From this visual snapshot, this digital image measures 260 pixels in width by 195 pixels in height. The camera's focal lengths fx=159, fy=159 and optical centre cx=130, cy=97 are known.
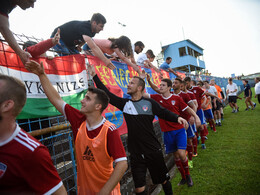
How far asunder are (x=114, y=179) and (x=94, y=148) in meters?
0.42

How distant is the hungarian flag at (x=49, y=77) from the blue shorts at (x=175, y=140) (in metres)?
2.50

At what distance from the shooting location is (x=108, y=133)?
1879 mm

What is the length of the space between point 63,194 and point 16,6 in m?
2.00

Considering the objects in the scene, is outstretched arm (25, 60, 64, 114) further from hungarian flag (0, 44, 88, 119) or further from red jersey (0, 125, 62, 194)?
red jersey (0, 125, 62, 194)

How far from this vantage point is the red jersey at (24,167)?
1.02 meters

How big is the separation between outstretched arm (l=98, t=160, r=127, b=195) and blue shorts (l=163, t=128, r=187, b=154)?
2537 mm

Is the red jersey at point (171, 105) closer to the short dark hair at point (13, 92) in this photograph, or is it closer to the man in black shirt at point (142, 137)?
the man in black shirt at point (142, 137)

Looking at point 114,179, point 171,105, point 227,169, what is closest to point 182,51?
point 171,105

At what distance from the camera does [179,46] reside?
26.2 metres

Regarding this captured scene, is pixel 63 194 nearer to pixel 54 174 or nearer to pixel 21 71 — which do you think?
Result: pixel 54 174

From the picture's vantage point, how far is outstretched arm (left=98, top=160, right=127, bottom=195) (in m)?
1.61

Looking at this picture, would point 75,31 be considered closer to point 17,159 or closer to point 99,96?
point 99,96

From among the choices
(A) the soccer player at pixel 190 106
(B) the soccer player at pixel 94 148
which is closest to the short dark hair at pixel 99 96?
(B) the soccer player at pixel 94 148

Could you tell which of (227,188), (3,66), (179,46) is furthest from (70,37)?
(179,46)
